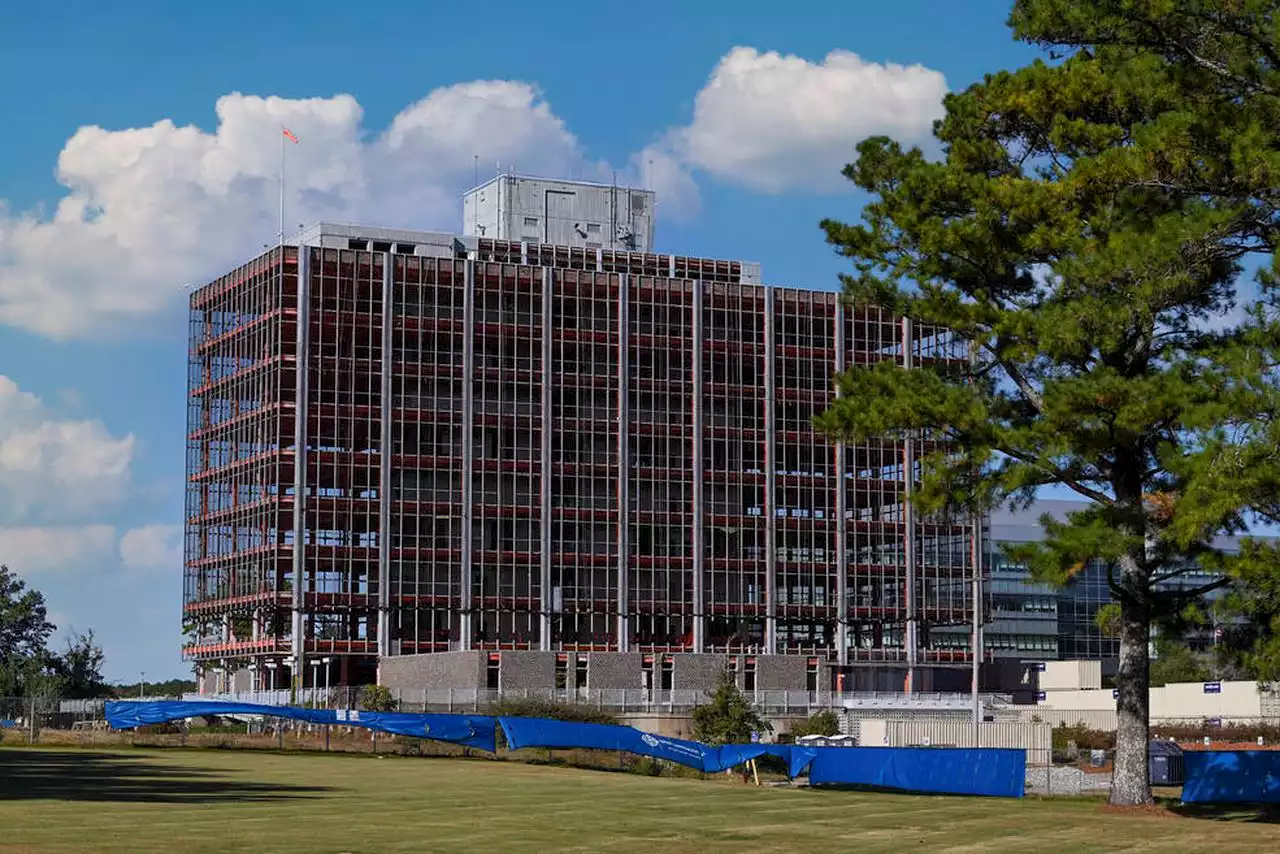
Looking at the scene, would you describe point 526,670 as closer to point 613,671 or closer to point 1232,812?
point 613,671

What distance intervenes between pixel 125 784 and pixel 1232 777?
1182 inches

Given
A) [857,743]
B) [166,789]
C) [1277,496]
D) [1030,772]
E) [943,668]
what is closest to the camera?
[1277,496]

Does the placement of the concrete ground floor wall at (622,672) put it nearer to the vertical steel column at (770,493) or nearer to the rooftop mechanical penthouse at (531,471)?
the rooftop mechanical penthouse at (531,471)

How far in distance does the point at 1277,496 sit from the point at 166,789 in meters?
27.6

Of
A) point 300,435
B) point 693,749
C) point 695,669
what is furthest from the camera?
point 300,435

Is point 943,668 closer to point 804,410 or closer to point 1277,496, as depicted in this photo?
point 804,410

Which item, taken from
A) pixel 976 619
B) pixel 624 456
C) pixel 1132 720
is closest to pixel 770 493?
pixel 624 456

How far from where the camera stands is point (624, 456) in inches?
5507

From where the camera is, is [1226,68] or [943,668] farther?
[943,668]

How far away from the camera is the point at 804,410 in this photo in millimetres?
145750

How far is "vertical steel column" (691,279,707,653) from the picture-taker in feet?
Answer: 461

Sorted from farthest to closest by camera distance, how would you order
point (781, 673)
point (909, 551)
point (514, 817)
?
A: point (909, 551)
point (781, 673)
point (514, 817)

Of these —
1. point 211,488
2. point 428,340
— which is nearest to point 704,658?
point 428,340

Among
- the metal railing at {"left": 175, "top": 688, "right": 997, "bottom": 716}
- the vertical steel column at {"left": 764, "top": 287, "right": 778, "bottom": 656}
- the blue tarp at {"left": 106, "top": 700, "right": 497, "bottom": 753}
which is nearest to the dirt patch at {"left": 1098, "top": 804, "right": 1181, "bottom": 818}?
the blue tarp at {"left": 106, "top": 700, "right": 497, "bottom": 753}
